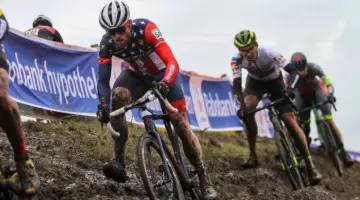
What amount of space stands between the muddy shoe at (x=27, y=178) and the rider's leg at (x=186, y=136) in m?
1.94

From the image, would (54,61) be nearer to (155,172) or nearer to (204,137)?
(204,137)

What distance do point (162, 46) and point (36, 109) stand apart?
4.56 meters

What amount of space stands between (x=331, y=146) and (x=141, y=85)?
662 centimetres

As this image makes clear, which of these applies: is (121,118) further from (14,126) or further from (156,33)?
(14,126)

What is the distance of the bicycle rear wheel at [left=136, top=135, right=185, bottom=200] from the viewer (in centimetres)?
558

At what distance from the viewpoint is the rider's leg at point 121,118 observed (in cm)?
632

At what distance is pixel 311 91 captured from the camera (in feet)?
44.7

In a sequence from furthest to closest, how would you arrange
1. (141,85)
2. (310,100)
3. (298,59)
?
(310,100) < (298,59) < (141,85)

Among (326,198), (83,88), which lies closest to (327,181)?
(326,198)

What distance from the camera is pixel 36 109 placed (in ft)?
34.2

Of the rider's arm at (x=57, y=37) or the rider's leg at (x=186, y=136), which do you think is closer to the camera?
the rider's leg at (x=186, y=136)

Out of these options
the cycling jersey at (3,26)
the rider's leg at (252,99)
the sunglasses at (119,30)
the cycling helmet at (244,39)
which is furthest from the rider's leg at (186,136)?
the rider's leg at (252,99)

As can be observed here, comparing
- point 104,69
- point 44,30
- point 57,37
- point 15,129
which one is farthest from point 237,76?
point 15,129

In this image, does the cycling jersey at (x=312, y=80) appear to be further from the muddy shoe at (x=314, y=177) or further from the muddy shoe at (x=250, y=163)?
the muddy shoe at (x=314, y=177)
